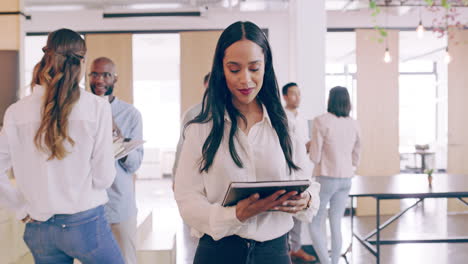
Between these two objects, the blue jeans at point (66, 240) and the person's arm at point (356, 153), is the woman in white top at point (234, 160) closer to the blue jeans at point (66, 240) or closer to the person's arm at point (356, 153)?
the blue jeans at point (66, 240)

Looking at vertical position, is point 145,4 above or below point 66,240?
above

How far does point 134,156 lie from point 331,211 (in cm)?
202

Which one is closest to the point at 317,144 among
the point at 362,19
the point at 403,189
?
the point at 403,189

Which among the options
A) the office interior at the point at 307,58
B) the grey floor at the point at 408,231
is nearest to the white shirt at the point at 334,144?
the office interior at the point at 307,58

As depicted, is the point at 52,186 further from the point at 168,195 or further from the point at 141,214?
the point at 168,195

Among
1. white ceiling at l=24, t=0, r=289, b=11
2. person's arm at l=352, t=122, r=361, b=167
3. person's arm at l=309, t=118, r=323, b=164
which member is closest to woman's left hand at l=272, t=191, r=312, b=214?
person's arm at l=309, t=118, r=323, b=164

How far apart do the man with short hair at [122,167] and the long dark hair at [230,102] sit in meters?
1.17

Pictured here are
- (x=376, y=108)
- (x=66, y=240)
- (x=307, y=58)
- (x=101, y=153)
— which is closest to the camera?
(x=66, y=240)

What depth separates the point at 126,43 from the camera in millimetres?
6656

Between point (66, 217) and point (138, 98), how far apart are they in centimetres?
1184

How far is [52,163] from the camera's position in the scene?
5.44 ft

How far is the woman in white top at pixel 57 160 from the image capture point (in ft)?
5.39

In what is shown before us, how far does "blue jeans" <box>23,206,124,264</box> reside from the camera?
1.64 metres

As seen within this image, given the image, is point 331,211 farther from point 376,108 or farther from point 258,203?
point 376,108
